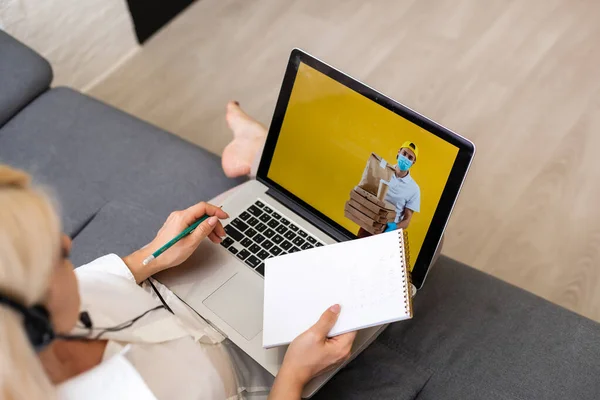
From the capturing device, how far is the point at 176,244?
3.08ft

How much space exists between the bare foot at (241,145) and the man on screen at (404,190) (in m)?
0.36

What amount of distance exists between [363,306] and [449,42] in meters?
1.32

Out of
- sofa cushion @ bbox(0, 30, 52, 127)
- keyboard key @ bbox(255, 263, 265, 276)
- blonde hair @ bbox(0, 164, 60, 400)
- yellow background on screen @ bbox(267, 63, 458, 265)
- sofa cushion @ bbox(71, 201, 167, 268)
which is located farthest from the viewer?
sofa cushion @ bbox(0, 30, 52, 127)

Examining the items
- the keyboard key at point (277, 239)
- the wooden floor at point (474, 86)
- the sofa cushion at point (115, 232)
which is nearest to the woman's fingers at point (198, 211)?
the keyboard key at point (277, 239)

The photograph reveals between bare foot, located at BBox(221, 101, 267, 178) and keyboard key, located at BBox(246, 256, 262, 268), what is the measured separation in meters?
0.25

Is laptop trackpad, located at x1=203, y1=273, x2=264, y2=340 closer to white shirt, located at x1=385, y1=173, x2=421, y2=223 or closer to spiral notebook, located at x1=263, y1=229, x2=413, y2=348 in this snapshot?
spiral notebook, located at x1=263, y1=229, x2=413, y2=348

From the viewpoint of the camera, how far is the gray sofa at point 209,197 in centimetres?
94

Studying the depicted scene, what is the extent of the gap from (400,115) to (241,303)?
0.39 metres

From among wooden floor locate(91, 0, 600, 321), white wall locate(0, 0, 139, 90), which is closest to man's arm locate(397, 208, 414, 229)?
wooden floor locate(91, 0, 600, 321)

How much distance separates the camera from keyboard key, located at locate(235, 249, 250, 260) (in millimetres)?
998

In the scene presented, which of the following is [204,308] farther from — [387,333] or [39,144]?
[39,144]

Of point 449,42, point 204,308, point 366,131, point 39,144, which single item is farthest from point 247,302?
point 449,42

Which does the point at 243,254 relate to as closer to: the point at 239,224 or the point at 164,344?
the point at 239,224

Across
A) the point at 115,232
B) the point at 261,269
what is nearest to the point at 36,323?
the point at 261,269
